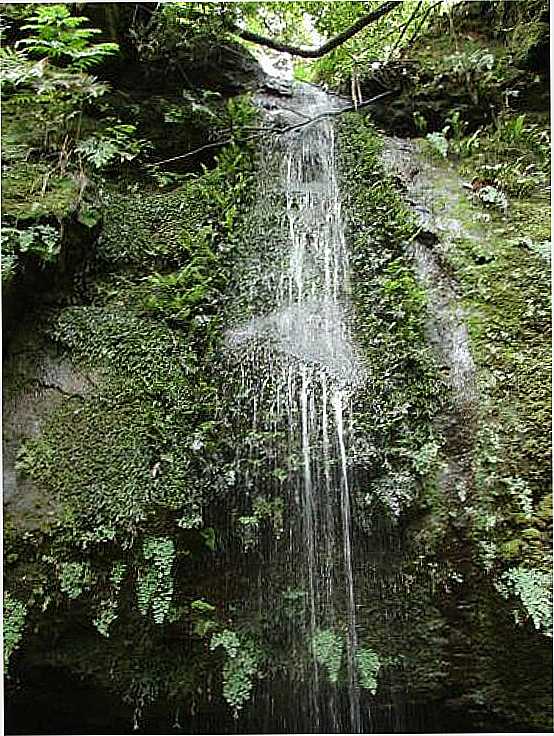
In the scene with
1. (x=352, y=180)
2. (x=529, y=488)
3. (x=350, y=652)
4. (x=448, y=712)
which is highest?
(x=352, y=180)

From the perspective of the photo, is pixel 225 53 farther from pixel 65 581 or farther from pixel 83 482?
pixel 65 581

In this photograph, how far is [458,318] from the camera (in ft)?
13.1

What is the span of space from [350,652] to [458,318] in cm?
195

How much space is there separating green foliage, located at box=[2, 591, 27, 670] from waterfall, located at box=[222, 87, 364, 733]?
45.9 inches

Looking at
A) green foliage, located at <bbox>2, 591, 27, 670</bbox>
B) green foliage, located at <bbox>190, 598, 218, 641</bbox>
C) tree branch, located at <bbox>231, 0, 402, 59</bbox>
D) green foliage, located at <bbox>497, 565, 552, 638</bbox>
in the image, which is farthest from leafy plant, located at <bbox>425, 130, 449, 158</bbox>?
green foliage, located at <bbox>2, 591, 27, 670</bbox>

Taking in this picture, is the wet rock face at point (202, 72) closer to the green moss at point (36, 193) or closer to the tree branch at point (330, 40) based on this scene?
the tree branch at point (330, 40)

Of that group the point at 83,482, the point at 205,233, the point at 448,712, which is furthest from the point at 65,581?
the point at 205,233

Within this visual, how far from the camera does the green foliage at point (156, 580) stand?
323cm

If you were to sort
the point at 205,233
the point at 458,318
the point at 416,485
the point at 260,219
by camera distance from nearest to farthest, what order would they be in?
the point at 416,485 → the point at 458,318 → the point at 205,233 → the point at 260,219

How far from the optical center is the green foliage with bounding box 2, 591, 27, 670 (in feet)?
10.4

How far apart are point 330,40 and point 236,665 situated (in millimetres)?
5461

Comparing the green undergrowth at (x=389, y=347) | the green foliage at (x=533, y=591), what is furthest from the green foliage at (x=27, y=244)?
the green foliage at (x=533, y=591)

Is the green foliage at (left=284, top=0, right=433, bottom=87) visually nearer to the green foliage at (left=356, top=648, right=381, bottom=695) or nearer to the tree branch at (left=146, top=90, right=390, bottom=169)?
the tree branch at (left=146, top=90, right=390, bottom=169)

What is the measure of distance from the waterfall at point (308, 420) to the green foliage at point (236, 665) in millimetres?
221
